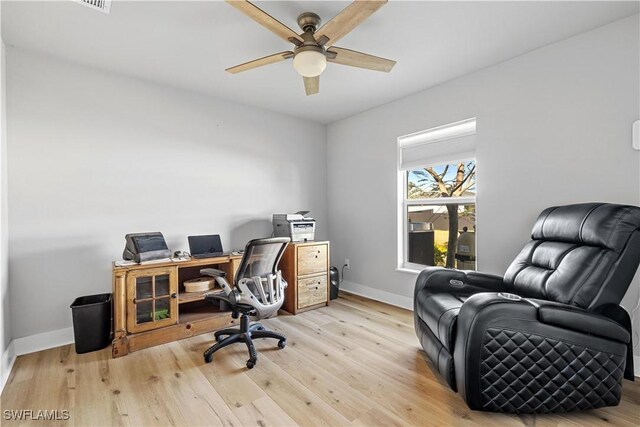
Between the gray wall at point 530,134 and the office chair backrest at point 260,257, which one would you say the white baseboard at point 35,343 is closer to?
the office chair backrest at point 260,257

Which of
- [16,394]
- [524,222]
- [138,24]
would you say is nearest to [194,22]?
[138,24]

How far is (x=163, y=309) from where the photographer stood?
2.61 metres

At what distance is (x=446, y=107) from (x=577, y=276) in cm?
199

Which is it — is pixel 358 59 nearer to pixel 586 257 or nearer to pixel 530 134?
pixel 530 134

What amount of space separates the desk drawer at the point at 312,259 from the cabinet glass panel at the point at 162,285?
133 cm

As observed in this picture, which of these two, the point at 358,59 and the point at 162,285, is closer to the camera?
the point at 358,59

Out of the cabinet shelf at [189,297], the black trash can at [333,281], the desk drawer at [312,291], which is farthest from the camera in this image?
the black trash can at [333,281]

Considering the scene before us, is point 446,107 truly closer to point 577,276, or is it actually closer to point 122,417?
point 577,276

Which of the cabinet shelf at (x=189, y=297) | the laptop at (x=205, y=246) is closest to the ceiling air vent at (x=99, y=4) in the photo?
the laptop at (x=205, y=246)

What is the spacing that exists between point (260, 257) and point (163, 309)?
42.8 inches

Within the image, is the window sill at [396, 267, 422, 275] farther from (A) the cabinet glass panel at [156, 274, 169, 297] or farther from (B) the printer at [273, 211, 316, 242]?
(A) the cabinet glass panel at [156, 274, 169, 297]

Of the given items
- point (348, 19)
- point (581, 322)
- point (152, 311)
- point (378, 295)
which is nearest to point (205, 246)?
point (152, 311)

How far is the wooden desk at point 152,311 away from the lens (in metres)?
2.36

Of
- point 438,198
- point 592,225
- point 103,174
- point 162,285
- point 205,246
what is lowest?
point 162,285
